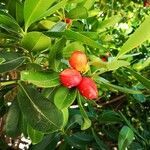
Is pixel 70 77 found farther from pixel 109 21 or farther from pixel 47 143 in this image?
pixel 47 143

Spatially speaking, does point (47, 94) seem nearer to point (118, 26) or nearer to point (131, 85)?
point (131, 85)

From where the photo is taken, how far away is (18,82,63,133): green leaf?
0.96 m

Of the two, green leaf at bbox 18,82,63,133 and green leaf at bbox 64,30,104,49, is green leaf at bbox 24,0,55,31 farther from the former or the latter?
green leaf at bbox 18,82,63,133

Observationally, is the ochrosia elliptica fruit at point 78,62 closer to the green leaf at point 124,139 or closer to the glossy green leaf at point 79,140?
the green leaf at point 124,139

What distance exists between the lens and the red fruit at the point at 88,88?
93 cm

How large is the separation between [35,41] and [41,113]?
18 centimetres

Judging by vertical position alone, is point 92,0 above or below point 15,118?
above

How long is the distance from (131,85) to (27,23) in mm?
827

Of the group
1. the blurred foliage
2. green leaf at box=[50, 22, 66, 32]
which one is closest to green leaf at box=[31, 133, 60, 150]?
the blurred foliage

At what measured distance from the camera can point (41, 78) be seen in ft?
3.16

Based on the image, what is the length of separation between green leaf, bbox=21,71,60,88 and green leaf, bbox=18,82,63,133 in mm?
50

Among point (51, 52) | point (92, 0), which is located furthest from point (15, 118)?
point (92, 0)

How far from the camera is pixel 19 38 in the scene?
1028 mm

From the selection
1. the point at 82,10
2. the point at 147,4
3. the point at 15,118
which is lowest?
the point at 15,118
